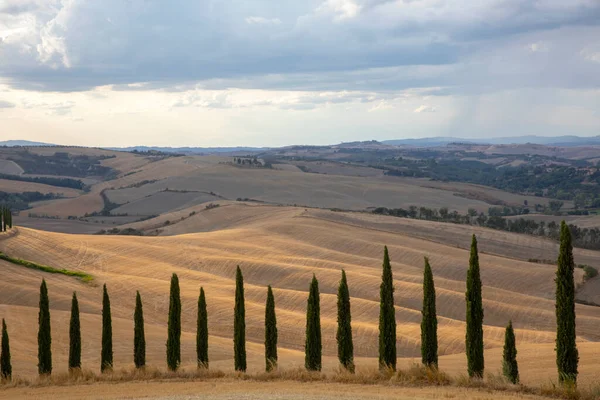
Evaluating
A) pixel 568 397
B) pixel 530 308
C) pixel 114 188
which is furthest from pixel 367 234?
pixel 114 188

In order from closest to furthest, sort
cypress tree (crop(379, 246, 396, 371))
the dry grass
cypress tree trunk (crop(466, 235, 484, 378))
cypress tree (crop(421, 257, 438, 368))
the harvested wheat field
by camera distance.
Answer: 1. the dry grass
2. cypress tree trunk (crop(466, 235, 484, 378))
3. cypress tree (crop(421, 257, 438, 368))
4. cypress tree (crop(379, 246, 396, 371))
5. the harvested wheat field

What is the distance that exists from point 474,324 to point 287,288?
33237 millimetres

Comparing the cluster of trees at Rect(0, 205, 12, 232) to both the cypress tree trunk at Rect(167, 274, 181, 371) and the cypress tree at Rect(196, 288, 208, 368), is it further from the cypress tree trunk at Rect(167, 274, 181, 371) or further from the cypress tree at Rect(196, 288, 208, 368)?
the cypress tree at Rect(196, 288, 208, 368)

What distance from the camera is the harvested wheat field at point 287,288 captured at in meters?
41.8

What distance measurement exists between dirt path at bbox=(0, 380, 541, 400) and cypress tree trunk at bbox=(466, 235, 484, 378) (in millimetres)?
4354

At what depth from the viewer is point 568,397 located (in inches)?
934

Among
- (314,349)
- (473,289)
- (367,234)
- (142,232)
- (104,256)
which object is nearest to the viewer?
(473,289)

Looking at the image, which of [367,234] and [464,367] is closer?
[464,367]

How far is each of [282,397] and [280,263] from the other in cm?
4694

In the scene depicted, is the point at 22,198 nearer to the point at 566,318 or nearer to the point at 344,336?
the point at 344,336

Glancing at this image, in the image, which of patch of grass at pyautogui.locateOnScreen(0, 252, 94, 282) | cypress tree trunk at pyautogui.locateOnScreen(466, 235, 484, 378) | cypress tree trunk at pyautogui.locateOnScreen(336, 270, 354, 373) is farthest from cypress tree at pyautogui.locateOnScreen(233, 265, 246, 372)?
patch of grass at pyautogui.locateOnScreen(0, 252, 94, 282)

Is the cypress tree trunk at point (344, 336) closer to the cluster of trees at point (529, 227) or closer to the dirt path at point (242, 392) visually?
the dirt path at point (242, 392)

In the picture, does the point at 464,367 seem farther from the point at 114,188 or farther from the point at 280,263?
the point at 114,188

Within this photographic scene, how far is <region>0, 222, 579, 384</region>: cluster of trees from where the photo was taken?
28.1 m
